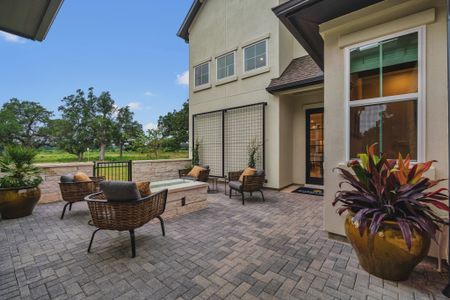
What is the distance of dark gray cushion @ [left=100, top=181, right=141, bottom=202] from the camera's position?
102 inches

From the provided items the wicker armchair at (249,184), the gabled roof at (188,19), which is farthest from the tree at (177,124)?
the wicker armchair at (249,184)

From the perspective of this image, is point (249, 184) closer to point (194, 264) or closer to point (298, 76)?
Result: point (194, 264)

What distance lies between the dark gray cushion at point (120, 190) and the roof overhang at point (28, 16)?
7.28 ft

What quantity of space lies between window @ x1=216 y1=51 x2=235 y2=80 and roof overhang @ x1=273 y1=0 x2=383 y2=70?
187 inches

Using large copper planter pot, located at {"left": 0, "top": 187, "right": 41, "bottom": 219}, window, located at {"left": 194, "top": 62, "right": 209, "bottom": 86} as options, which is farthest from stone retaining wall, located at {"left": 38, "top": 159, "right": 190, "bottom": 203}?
window, located at {"left": 194, "top": 62, "right": 209, "bottom": 86}

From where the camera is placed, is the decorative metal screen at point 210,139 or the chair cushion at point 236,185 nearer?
the chair cushion at point 236,185

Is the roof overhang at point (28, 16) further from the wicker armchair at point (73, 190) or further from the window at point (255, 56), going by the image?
the window at point (255, 56)

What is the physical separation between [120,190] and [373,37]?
394 centimetres

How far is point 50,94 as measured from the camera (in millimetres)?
15367

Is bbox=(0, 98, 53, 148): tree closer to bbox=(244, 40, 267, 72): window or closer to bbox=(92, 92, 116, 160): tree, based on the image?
bbox=(92, 92, 116, 160): tree

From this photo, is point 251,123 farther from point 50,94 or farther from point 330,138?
point 50,94

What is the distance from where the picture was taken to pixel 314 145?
6980mm

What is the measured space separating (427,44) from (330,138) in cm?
150

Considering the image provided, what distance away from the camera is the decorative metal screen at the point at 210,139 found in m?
8.09
